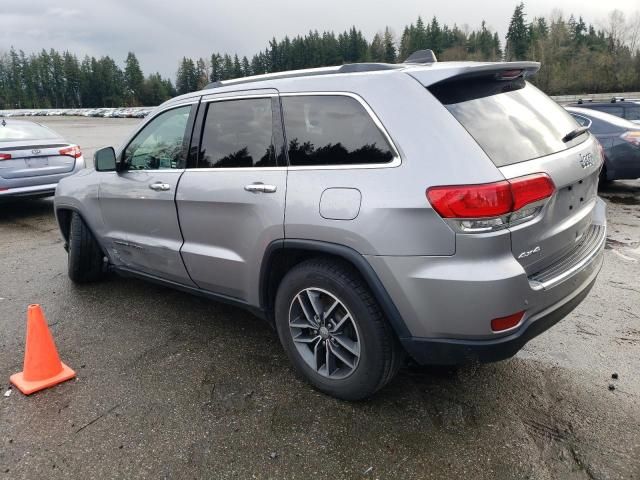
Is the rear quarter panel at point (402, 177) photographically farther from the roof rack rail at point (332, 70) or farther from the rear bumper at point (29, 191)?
the rear bumper at point (29, 191)

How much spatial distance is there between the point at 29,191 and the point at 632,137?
9.72m

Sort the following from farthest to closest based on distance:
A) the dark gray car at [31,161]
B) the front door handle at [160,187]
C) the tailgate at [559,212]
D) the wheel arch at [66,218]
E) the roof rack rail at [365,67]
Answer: the dark gray car at [31,161] → the wheel arch at [66,218] → the front door handle at [160,187] → the roof rack rail at [365,67] → the tailgate at [559,212]

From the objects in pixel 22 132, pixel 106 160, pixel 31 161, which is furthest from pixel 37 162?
pixel 106 160

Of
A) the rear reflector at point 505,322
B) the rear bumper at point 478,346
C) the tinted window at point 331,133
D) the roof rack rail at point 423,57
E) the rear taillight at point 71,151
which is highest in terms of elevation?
the roof rack rail at point 423,57

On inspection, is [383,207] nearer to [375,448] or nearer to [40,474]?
[375,448]

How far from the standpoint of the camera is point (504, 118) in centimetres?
265

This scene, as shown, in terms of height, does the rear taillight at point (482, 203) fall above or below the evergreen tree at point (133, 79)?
below

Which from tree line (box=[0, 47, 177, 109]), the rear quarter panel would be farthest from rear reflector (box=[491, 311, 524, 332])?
tree line (box=[0, 47, 177, 109])

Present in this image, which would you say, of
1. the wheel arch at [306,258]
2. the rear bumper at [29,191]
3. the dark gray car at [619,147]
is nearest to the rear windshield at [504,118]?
the wheel arch at [306,258]

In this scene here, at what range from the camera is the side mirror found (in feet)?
13.5

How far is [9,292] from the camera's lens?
196 inches

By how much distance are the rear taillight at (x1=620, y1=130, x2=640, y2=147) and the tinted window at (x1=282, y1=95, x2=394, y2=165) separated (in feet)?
24.8

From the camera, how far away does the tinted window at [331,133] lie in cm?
262

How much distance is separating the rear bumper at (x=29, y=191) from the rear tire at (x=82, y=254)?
11.9 feet
